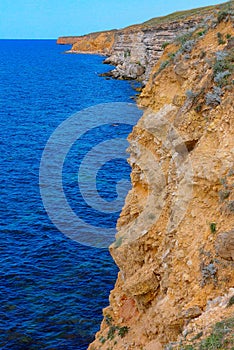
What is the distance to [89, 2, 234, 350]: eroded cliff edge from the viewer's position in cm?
1288

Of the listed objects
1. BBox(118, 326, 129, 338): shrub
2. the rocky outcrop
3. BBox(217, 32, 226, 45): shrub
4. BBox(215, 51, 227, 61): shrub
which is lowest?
BBox(118, 326, 129, 338): shrub

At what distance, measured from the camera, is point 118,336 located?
16.9 meters

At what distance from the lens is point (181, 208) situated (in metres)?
14.5

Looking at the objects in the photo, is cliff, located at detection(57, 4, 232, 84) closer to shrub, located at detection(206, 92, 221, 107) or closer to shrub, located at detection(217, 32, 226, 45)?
shrub, located at detection(217, 32, 226, 45)

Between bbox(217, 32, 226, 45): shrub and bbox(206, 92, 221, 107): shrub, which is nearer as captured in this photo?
bbox(206, 92, 221, 107): shrub

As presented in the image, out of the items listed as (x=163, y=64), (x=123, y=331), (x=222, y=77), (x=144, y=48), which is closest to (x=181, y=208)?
(x=222, y=77)

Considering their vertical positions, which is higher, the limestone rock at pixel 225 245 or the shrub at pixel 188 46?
the shrub at pixel 188 46

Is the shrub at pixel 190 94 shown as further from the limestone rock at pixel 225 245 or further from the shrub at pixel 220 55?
the limestone rock at pixel 225 245

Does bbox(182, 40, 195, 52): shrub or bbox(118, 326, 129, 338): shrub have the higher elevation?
bbox(182, 40, 195, 52): shrub

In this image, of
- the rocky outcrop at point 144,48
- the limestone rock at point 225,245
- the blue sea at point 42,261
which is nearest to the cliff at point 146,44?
the rocky outcrop at point 144,48

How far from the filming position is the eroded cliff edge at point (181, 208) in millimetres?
12883

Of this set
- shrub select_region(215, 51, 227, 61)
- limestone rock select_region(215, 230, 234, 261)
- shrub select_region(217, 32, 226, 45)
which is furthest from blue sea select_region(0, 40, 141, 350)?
shrub select_region(217, 32, 226, 45)

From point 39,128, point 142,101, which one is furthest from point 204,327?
point 39,128

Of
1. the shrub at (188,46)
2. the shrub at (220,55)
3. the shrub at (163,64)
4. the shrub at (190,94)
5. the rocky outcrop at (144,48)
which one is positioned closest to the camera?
the shrub at (190,94)
